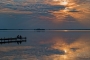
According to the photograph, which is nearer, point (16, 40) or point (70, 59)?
point (70, 59)

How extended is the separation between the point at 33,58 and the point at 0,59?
5051 millimetres

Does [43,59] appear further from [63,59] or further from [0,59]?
[0,59]

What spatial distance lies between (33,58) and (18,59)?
2.54m

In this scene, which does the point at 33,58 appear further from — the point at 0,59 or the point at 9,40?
the point at 9,40

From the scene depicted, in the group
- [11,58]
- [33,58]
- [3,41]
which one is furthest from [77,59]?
[3,41]

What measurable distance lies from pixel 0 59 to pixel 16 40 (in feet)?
116

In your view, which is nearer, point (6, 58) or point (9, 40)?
point (6, 58)

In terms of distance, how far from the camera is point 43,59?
111 feet

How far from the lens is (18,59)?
33562mm

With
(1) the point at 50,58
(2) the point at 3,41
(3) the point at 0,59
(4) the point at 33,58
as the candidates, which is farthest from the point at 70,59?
(2) the point at 3,41

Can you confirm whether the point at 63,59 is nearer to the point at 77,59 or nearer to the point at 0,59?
the point at 77,59

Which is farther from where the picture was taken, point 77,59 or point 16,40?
point 16,40

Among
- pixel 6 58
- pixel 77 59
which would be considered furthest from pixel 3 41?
pixel 77 59

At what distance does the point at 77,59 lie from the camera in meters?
33.7
